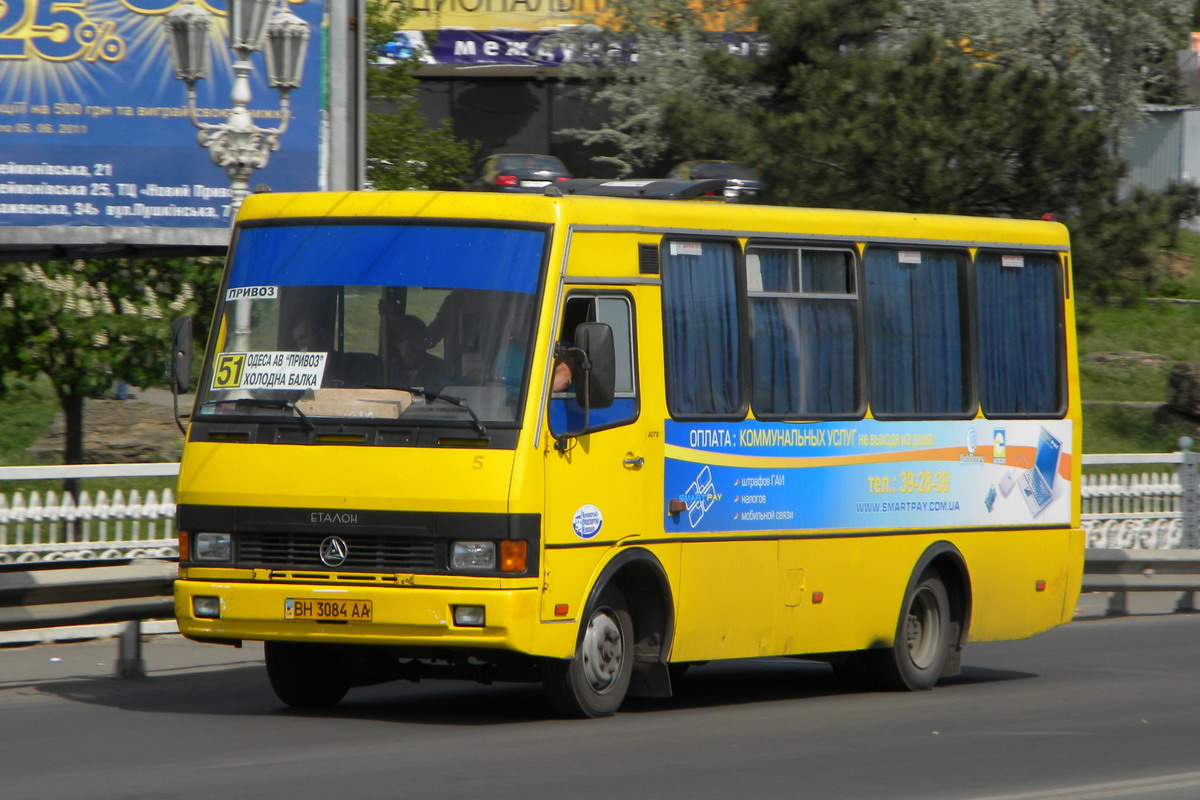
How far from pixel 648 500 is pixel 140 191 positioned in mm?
11614

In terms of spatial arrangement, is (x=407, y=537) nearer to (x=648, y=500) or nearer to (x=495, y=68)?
(x=648, y=500)

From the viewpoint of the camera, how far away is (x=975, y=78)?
86.0 ft

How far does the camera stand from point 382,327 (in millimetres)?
9188

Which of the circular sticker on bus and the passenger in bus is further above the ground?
the passenger in bus

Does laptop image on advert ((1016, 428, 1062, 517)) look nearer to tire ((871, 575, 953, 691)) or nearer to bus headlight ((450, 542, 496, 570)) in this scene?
tire ((871, 575, 953, 691))

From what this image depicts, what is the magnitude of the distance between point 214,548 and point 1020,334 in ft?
18.6

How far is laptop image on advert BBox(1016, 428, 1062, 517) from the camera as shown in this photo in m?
12.2

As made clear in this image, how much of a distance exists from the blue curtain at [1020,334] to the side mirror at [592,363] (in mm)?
3701

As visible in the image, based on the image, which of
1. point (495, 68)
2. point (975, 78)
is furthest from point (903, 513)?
point (495, 68)

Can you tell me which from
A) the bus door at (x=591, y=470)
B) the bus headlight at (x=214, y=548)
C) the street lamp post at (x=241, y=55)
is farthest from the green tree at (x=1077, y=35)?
the bus headlight at (x=214, y=548)

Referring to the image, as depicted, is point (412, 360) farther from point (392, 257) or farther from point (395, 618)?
point (395, 618)

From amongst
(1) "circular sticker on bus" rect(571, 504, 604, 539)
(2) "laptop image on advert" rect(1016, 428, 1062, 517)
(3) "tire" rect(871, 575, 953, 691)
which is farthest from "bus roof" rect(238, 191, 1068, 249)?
(3) "tire" rect(871, 575, 953, 691)

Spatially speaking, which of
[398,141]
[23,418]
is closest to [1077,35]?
[398,141]

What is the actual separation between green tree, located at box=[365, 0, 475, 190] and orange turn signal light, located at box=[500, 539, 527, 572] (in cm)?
2500
